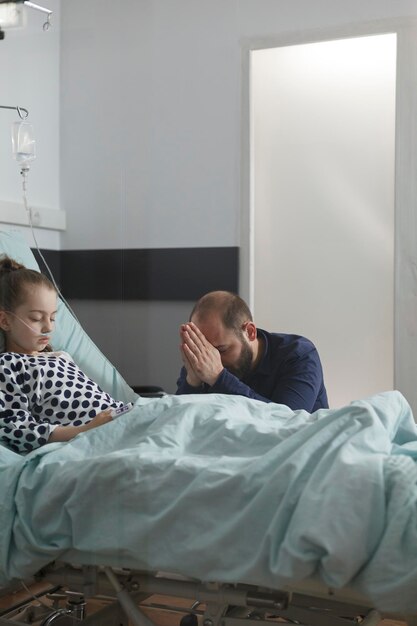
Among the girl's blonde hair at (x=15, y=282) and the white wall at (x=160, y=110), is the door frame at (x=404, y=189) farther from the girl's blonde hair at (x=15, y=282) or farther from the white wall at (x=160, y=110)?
the girl's blonde hair at (x=15, y=282)

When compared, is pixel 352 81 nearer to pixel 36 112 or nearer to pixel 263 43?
pixel 263 43

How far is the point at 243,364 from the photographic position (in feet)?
5.89

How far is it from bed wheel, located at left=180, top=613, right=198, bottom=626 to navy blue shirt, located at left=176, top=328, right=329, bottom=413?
494 mm

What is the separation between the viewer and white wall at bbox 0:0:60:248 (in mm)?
1581

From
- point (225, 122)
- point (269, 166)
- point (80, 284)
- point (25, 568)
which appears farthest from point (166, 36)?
point (25, 568)

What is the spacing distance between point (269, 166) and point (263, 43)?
0.28 metres

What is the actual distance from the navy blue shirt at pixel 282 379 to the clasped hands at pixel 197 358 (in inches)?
0.5

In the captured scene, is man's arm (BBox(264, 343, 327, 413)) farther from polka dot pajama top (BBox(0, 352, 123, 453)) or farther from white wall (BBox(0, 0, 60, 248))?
white wall (BBox(0, 0, 60, 248))

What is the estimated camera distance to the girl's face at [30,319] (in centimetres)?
160

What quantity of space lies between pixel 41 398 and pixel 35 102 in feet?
1.95

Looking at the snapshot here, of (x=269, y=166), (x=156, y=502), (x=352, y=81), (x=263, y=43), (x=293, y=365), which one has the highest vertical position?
(x=263, y=43)

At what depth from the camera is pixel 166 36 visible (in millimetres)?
1666

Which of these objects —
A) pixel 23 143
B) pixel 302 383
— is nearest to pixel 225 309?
pixel 302 383

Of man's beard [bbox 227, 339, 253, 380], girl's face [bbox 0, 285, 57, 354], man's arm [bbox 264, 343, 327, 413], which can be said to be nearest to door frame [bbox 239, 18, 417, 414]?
man's arm [bbox 264, 343, 327, 413]
